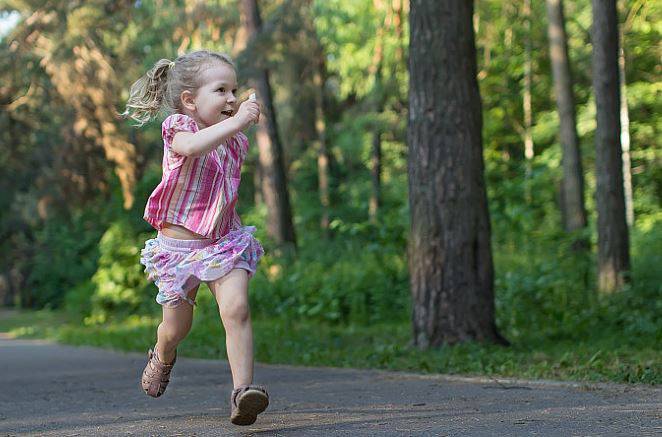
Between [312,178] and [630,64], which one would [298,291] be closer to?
[630,64]

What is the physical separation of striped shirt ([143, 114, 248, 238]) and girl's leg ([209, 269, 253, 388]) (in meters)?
0.28

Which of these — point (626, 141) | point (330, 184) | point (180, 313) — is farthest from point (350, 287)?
point (330, 184)

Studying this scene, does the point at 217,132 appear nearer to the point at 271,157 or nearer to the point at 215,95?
the point at 215,95

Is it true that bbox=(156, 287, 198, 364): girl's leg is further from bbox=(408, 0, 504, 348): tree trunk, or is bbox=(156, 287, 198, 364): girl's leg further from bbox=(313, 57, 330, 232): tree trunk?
bbox=(313, 57, 330, 232): tree trunk

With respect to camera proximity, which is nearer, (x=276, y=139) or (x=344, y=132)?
A: (x=276, y=139)

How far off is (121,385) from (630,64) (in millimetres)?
28200

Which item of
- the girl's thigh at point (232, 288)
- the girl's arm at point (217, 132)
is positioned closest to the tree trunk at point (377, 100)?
the girl's thigh at point (232, 288)

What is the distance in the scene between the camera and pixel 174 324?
531cm

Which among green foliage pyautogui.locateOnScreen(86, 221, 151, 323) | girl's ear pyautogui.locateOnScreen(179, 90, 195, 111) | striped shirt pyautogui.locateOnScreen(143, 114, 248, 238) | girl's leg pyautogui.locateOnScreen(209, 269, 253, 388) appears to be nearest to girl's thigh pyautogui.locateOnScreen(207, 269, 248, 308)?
girl's leg pyautogui.locateOnScreen(209, 269, 253, 388)

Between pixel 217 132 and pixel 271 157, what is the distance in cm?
1659

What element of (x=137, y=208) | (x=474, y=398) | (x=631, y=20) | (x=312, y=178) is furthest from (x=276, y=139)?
(x=312, y=178)

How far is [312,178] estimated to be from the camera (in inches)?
1668

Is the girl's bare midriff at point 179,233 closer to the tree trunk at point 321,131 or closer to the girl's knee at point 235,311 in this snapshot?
the girl's knee at point 235,311

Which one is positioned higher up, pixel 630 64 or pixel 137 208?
pixel 630 64
